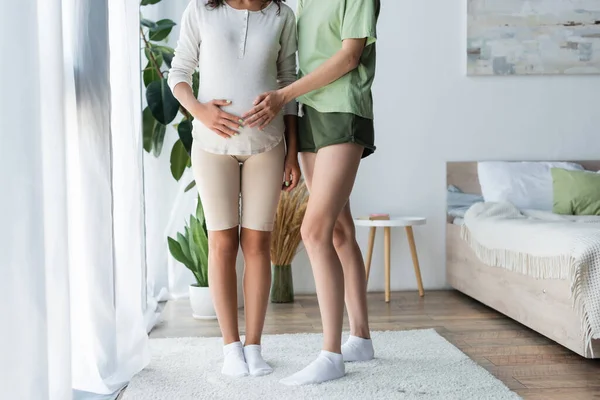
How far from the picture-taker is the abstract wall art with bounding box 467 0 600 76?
14.7ft

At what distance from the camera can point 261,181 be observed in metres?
2.39

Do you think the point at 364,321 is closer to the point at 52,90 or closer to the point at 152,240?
the point at 52,90

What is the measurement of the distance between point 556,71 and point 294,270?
2.04 metres

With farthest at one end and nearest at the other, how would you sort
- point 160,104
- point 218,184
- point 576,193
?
point 576,193, point 160,104, point 218,184

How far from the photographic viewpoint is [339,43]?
2.37m

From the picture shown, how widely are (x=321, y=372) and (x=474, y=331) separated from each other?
1.17m

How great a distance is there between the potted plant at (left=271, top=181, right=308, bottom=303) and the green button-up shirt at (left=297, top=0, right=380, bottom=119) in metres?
1.58

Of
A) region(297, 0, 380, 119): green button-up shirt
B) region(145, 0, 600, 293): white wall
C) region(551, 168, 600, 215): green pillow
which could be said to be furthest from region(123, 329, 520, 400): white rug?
region(145, 0, 600, 293): white wall

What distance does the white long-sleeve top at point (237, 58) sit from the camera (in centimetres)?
234

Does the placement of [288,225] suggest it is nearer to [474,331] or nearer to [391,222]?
[391,222]

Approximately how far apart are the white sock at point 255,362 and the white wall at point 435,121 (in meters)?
1.93

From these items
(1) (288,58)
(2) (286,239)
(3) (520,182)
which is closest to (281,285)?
(2) (286,239)

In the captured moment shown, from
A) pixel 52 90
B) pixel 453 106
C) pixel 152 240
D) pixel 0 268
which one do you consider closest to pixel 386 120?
pixel 453 106

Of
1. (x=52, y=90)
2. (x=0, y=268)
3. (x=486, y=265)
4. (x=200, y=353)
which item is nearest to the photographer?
(x=0, y=268)
